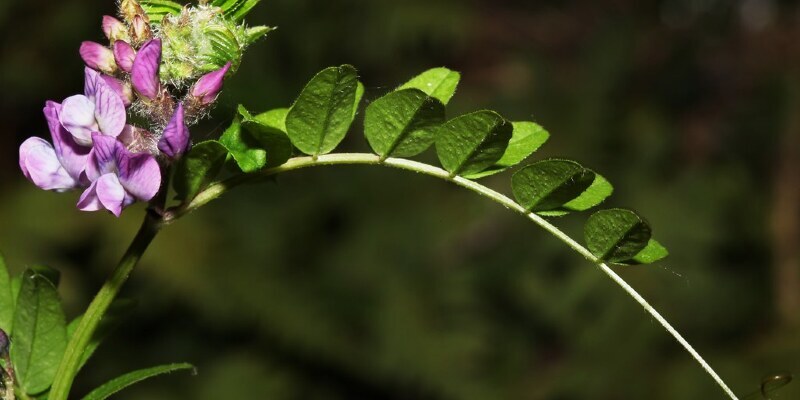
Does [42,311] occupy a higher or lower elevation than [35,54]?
higher

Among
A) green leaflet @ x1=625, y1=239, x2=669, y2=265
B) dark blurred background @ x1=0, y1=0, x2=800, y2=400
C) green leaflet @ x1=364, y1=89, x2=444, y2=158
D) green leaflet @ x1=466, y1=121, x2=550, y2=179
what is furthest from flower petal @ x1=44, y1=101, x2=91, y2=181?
dark blurred background @ x1=0, y1=0, x2=800, y2=400

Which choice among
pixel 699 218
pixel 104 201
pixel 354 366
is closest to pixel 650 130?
pixel 699 218

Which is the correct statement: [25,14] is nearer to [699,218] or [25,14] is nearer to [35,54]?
[35,54]

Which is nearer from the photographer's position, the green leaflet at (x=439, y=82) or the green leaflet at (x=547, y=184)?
the green leaflet at (x=547, y=184)

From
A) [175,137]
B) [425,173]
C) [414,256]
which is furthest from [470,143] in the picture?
[414,256]

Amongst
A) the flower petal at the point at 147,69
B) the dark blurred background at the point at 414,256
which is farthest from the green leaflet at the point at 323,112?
the dark blurred background at the point at 414,256

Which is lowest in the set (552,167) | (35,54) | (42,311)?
(35,54)

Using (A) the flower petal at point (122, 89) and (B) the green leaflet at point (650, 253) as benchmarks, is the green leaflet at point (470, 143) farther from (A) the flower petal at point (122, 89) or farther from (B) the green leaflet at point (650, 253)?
(A) the flower petal at point (122, 89)
